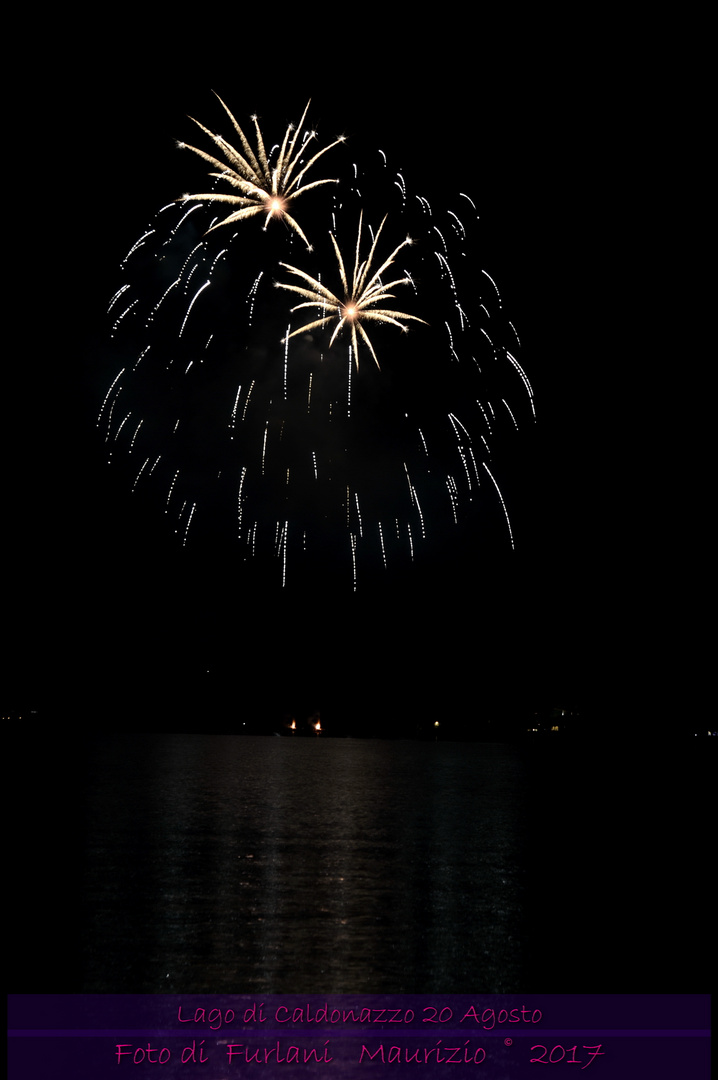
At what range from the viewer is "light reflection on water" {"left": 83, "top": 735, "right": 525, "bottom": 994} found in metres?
15.6

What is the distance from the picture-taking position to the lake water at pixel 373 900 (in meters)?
15.8

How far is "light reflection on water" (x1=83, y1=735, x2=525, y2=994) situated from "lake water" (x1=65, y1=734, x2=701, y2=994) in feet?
0.19

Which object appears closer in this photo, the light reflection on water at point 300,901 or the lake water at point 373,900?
the light reflection on water at point 300,901

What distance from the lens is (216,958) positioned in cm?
1639

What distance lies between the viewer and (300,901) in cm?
2188

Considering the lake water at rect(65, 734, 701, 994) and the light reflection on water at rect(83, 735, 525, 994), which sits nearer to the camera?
the light reflection on water at rect(83, 735, 525, 994)

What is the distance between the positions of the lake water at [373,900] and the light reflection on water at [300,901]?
0.06m

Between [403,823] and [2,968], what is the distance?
29697 mm

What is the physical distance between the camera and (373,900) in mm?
22156

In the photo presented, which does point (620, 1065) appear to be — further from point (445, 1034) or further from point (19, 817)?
point (19, 817)

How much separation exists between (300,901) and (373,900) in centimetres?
168

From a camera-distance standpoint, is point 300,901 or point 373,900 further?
point 373,900

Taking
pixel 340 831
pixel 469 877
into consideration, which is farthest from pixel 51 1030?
pixel 340 831

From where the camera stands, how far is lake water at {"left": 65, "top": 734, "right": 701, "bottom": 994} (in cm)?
1583
